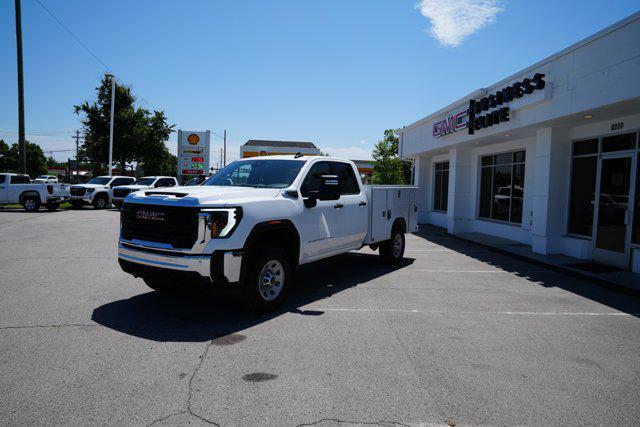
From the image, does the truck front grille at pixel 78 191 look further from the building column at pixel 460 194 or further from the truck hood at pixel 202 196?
the truck hood at pixel 202 196

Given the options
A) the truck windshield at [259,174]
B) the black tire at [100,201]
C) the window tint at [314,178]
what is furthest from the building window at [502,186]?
the black tire at [100,201]

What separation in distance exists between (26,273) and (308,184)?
544 centimetres

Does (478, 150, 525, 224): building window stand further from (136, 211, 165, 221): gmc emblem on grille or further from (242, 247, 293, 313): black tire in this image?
(136, 211, 165, 221): gmc emblem on grille

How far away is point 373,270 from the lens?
912cm

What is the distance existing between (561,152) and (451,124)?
5393 millimetres

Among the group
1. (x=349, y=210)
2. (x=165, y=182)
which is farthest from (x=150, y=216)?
(x=165, y=182)

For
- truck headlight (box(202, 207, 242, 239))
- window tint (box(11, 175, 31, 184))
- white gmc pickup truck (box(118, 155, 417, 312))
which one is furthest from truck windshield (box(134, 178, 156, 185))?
truck headlight (box(202, 207, 242, 239))

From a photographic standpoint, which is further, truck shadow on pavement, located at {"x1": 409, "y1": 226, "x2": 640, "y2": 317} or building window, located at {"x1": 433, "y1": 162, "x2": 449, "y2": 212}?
building window, located at {"x1": 433, "y1": 162, "x2": 449, "y2": 212}

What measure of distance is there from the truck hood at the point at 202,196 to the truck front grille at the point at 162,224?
0.08 meters

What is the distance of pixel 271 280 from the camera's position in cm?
580

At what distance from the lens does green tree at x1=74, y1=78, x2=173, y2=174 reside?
38.3m

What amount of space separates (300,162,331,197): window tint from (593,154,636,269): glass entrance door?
7.07m

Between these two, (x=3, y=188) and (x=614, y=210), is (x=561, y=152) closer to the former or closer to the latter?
(x=614, y=210)

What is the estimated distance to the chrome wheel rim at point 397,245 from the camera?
31.4ft
